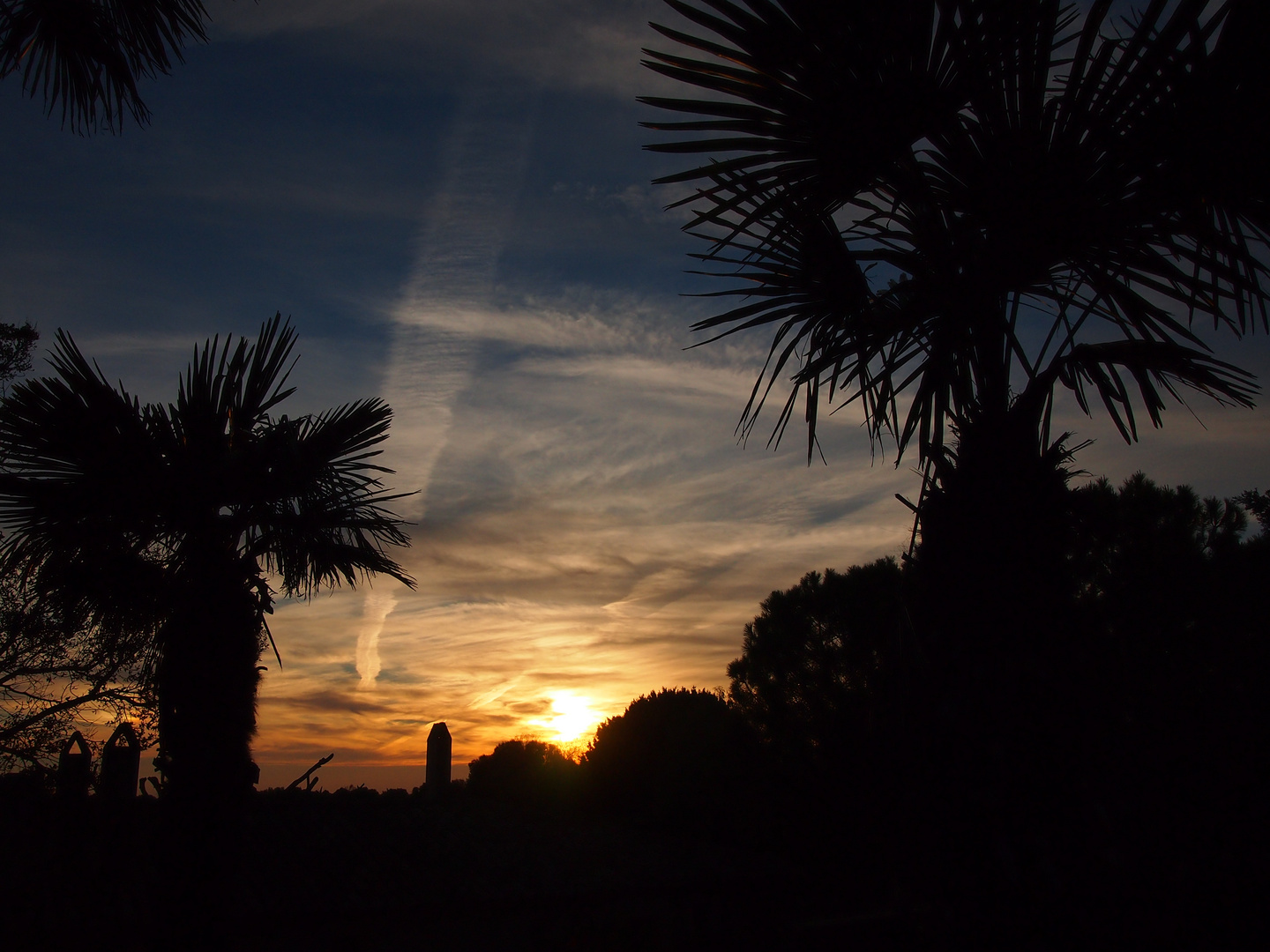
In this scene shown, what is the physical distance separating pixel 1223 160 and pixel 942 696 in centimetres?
256

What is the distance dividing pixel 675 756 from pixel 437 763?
25.6ft

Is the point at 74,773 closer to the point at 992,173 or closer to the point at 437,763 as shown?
the point at 437,763

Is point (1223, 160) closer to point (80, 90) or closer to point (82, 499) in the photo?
point (80, 90)

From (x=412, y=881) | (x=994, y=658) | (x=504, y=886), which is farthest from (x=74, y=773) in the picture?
(x=994, y=658)

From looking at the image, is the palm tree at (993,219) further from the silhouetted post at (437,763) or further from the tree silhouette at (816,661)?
the tree silhouette at (816,661)

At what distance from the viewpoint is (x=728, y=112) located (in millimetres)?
3453

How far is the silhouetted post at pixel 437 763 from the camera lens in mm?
16219

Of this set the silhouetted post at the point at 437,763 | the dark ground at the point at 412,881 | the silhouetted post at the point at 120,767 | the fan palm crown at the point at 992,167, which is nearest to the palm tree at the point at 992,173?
the fan palm crown at the point at 992,167

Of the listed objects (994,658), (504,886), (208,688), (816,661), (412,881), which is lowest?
(504,886)

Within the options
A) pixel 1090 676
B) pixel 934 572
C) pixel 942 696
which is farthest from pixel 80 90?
pixel 1090 676

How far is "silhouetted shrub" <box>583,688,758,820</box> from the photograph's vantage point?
20.5 m

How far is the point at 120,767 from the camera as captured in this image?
397 inches

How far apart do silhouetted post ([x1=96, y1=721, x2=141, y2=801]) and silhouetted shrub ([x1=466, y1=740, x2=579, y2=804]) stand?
11857mm

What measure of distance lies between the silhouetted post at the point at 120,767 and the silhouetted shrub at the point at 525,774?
11857 millimetres
